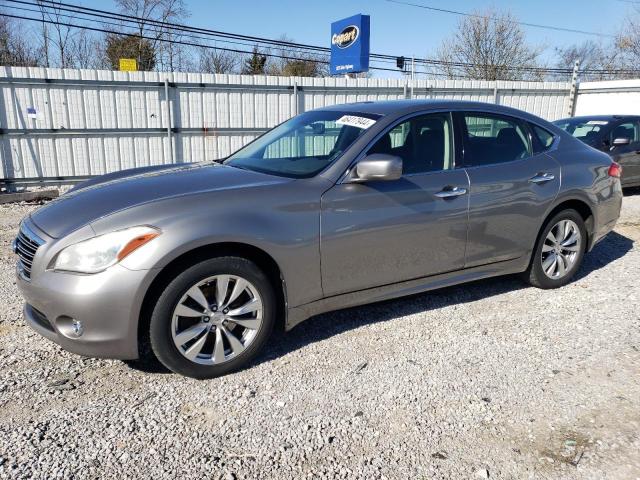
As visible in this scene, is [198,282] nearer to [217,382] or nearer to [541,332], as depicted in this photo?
[217,382]

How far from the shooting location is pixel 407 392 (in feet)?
9.87

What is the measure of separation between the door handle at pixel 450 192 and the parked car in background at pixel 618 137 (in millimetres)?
6392

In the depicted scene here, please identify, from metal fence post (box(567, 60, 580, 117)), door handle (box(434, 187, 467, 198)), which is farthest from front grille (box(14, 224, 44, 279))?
metal fence post (box(567, 60, 580, 117))

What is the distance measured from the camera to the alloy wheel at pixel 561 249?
4.57m

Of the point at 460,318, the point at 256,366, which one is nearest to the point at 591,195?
the point at 460,318

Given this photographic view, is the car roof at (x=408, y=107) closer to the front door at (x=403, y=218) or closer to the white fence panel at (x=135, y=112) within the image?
the front door at (x=403, y=218)

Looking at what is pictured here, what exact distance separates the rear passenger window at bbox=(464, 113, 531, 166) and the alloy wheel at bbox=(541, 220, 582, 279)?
0.78 meters

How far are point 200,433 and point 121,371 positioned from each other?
2.84ft

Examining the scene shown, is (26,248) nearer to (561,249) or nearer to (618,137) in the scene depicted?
(561,249)

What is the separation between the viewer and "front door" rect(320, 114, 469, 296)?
11.0ft

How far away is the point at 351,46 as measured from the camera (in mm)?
19703

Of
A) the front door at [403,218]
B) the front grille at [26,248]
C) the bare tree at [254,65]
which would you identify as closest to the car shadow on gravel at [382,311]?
the front door at [403,218]

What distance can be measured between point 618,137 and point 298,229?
26.9 feet

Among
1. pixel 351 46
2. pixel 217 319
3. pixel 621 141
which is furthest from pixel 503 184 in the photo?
pixel 351 46
